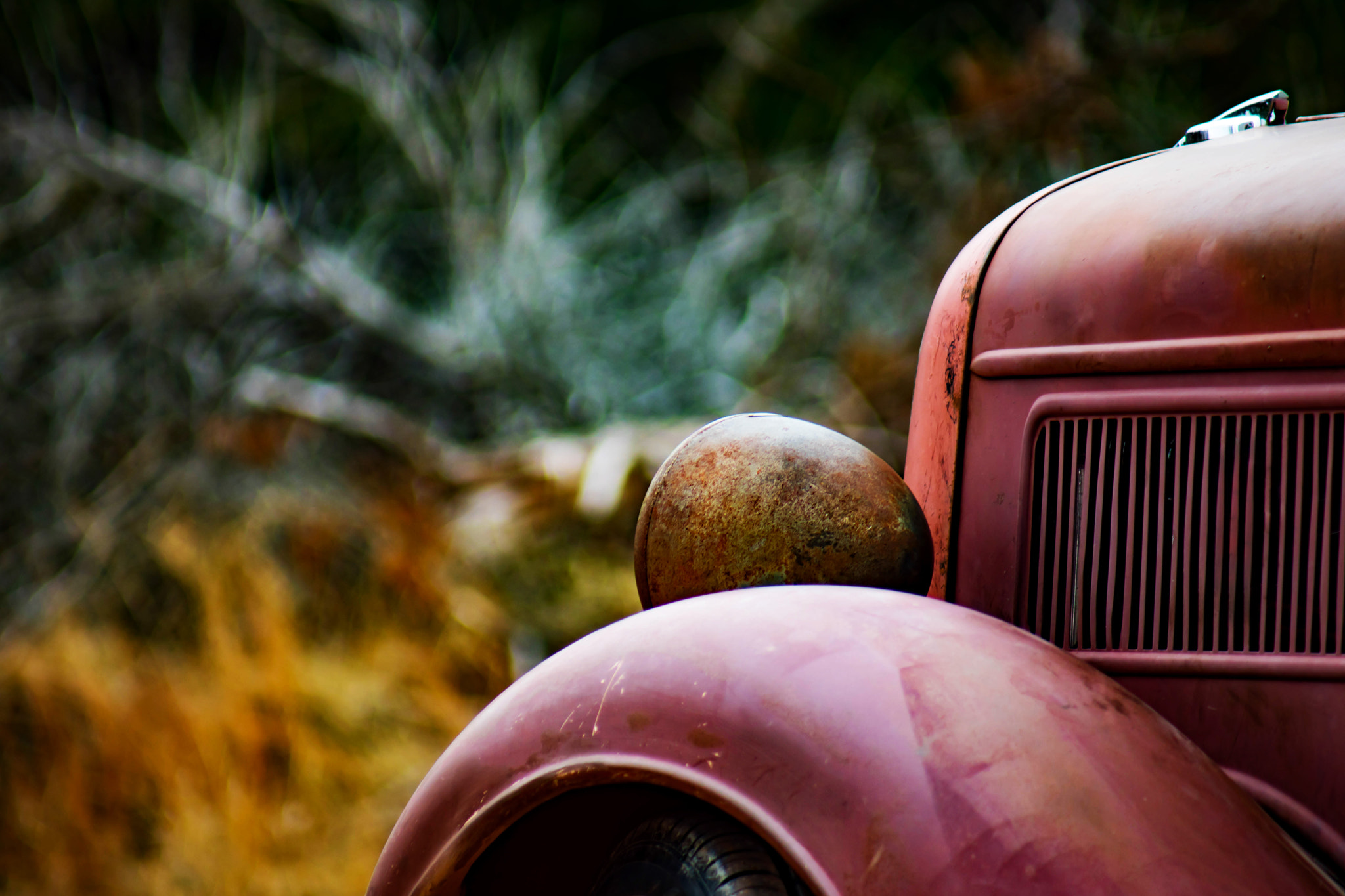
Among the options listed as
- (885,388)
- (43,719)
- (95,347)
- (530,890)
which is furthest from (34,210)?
(530,890)

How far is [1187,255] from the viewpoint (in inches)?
60.8

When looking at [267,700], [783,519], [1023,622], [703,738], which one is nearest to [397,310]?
[267,700]

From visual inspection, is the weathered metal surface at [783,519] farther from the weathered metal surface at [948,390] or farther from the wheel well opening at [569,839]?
the wheel well opening at [569,839]

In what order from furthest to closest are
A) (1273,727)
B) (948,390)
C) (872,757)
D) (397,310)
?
(397,310) < (948,390) < (1273,727) < (872,757)

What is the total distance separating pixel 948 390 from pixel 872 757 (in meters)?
0.89

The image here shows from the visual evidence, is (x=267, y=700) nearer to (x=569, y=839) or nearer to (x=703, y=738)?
(x=569, y=839)

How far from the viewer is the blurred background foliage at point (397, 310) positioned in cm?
426

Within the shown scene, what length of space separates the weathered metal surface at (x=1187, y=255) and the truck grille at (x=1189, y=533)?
113 mm

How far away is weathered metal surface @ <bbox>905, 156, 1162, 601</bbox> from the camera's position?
184 cm

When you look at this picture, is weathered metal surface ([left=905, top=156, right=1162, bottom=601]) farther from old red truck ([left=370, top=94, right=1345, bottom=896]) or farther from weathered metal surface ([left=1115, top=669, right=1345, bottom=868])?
weathered metal surface ([left=1115, top=669, right=1345, bottom=868])

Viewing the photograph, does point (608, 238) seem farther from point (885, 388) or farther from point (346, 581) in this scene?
point (346, 581)

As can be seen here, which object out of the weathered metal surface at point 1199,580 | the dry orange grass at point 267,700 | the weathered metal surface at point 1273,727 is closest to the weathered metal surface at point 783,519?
the weathered metal surface at point 1199,580

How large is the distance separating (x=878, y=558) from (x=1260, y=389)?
575 millimetres

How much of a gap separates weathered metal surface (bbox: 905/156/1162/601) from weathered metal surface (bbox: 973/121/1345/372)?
0.09 feet
